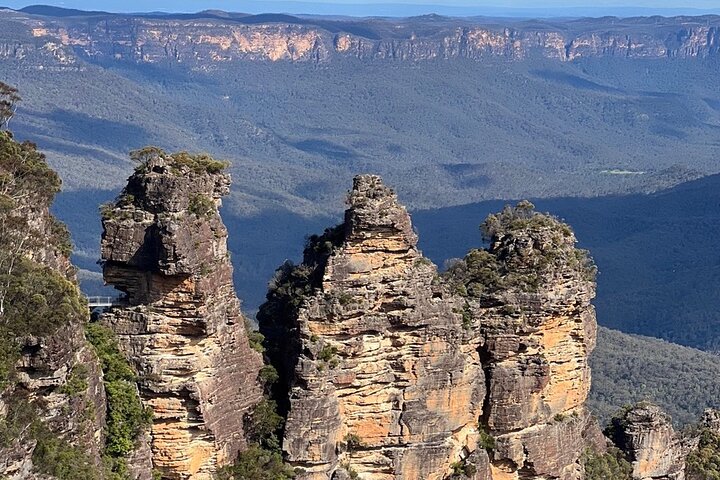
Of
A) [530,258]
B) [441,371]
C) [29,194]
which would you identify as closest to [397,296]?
[441,371]

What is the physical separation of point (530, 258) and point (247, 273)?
118 m

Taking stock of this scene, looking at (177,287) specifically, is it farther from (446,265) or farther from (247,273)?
(247,273)

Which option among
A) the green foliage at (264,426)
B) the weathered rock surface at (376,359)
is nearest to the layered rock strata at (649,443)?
the weathered rock surface at (376,359)

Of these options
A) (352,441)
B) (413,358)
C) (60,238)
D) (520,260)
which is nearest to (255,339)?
(352,441)

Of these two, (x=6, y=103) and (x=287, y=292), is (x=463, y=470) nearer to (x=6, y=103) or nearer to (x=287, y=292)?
(x=287, y=292)

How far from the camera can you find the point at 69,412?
2322 cm

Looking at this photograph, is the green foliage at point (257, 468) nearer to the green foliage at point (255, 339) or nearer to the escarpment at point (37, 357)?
the green foliage at point (255, 339)

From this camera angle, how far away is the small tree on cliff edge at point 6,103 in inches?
1125

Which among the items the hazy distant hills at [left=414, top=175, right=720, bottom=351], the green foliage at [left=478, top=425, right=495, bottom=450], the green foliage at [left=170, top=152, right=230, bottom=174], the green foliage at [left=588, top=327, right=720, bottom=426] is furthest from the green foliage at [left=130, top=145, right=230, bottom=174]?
the hazy distant hills at [left=414, top=175, right=720, bottom=351]

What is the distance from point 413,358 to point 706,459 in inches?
717

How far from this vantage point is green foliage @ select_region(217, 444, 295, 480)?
28.8 m

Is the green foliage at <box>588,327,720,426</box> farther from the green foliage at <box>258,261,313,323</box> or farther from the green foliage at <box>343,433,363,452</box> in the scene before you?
the green foliage at <box>343,433,363,452</box>

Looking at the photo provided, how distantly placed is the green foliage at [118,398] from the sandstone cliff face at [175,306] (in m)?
0.44

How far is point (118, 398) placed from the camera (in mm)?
26406
